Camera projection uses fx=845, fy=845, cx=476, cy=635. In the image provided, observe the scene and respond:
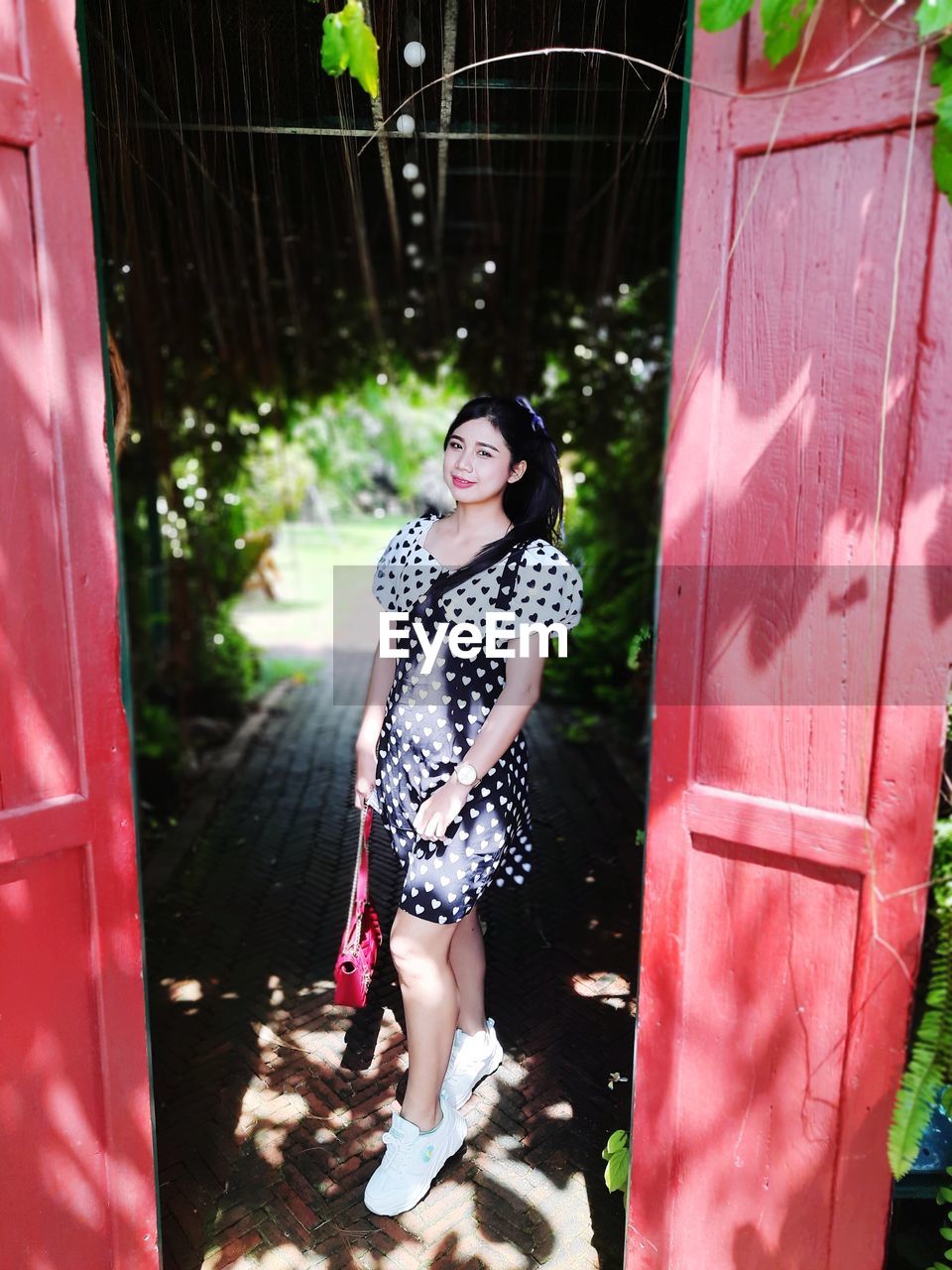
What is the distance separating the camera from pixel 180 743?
669 centimetres

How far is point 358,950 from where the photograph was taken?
2590mm

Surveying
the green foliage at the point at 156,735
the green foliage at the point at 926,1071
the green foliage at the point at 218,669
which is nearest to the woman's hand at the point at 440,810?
the green foliage at the point at 926,1071

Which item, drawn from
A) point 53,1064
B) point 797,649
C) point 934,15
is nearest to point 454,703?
point 797,649

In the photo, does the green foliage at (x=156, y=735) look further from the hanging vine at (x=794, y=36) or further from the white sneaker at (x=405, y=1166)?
the hanging vine at (x=794, y=36)

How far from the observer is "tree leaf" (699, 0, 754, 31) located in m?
1.61

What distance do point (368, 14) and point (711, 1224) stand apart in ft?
11.0

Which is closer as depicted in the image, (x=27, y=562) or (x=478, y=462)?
(x=27, y=562)

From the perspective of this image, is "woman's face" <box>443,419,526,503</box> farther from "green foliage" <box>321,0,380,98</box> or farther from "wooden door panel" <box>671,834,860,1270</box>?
"wooden door panel" <box>671,834,860,1270</box>

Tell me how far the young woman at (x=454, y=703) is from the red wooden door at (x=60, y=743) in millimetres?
755

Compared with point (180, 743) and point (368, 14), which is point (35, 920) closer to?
point (368, 14)

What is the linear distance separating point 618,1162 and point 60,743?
1.90 meters

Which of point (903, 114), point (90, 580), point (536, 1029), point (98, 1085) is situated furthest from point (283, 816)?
point (903, 114)

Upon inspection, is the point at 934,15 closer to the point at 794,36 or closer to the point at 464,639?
the point at 794,36

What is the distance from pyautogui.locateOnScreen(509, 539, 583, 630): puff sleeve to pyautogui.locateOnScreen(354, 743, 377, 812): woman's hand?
70 centimetres
